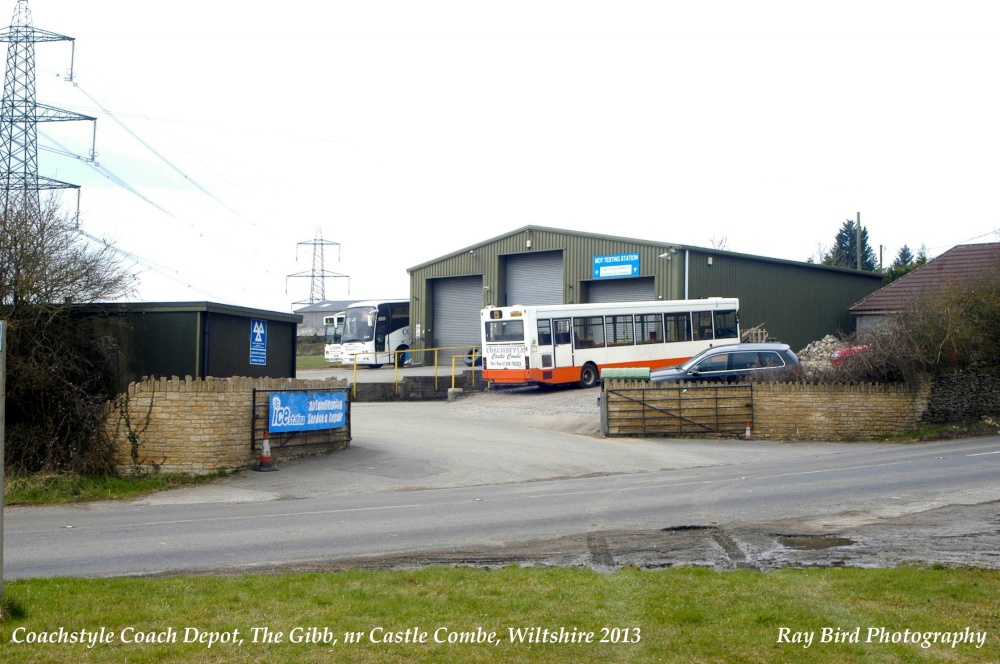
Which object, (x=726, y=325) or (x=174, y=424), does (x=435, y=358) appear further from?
(x=174, y=424)

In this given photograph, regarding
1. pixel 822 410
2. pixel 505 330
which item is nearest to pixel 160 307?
pixel 505 330

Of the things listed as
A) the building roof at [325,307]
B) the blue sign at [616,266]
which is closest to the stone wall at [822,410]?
the blue sign at [616,266]

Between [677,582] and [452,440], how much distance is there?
48.0 ft

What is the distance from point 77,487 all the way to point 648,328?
2144 cm

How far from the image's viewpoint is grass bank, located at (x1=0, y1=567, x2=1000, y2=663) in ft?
18.5

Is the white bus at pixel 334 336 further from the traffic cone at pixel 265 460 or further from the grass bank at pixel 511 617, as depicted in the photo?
the grass bank at pixel 511 617

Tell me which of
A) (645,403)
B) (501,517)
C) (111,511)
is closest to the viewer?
(501,517)

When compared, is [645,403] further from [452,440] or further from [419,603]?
[419,603]

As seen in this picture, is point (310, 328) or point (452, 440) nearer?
point (452, 440)

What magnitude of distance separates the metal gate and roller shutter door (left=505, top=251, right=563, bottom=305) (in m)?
18.7

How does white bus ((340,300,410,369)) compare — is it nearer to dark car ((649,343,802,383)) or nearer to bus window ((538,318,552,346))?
bus window ((538,318,552,346))

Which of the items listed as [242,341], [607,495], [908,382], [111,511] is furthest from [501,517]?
[908,382]

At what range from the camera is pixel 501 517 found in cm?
1227

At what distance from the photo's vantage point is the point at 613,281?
41.2 m
